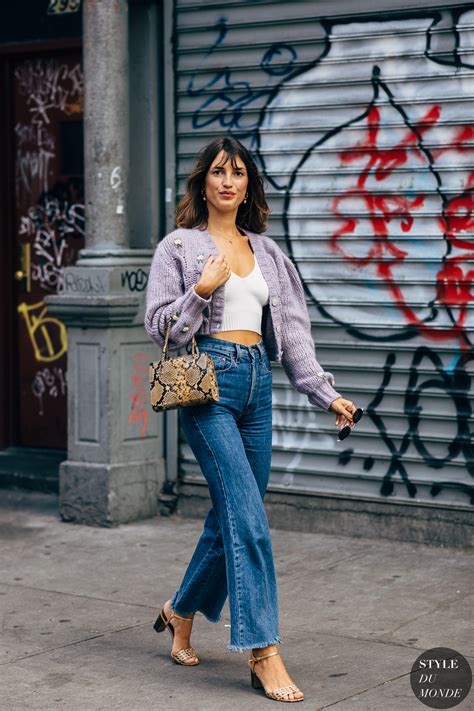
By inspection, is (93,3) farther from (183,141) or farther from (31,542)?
(31,542)

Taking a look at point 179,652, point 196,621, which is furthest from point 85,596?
point 179,652

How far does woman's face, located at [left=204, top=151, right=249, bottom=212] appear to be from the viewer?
4.98 metres

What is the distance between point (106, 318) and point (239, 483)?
2.99 m

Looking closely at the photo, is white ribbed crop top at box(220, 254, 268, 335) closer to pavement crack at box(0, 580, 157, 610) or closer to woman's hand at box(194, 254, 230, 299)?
woman's hand at box(194, 254, 230, 299)

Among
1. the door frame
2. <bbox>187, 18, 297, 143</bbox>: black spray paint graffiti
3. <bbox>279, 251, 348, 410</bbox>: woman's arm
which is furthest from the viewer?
the door frame

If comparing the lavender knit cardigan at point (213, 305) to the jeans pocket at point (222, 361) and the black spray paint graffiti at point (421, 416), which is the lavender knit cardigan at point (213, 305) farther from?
the black spray paint graffiti at point (421, 416)

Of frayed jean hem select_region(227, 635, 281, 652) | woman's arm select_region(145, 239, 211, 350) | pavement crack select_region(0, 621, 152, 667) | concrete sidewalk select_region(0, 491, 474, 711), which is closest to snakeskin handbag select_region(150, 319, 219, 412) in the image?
woman's arm select_region(145, 239, 211, 350)

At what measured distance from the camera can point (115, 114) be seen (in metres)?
Answer: 7.65

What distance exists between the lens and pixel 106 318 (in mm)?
7578

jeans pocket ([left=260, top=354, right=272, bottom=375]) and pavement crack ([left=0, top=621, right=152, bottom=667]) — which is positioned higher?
jeans pocket ([left=260, top=354, right=272, bottom=375])

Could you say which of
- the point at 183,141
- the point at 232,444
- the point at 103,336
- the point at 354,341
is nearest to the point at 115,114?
the point at 183,141

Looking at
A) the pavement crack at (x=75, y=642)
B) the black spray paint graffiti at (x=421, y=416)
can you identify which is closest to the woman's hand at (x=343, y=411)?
the pavement crack at (x=75, y=642)

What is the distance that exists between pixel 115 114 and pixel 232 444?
11.1 ft

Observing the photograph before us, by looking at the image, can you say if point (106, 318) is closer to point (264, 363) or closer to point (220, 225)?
point (220, 225)
